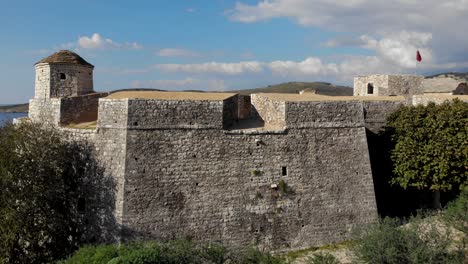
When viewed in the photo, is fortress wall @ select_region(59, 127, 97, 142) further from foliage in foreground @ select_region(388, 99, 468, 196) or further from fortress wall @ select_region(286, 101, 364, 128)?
foliage in foreground @ select_region(388, 99, 468, 196)

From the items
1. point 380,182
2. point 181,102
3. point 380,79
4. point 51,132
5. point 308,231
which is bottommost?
point 308,231

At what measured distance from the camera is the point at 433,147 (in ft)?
61.5

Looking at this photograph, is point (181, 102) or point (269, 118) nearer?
point (181, 102)

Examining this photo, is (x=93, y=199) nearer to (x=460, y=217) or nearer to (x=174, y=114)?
(x=174, y=114)

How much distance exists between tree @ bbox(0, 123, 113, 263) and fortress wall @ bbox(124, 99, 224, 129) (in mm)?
2401

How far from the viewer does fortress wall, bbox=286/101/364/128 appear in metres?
17.8

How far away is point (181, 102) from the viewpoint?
1631cm

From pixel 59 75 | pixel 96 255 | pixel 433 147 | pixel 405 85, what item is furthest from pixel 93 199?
pixel 405 85

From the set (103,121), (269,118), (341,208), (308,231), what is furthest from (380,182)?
(103,121)

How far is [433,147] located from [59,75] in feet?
52.9

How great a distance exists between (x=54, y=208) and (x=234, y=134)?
7.22 meters

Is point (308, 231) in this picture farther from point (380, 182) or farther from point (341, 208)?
point (380, 182)

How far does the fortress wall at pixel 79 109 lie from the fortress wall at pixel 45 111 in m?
0.25

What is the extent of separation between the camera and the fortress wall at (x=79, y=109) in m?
18.1
